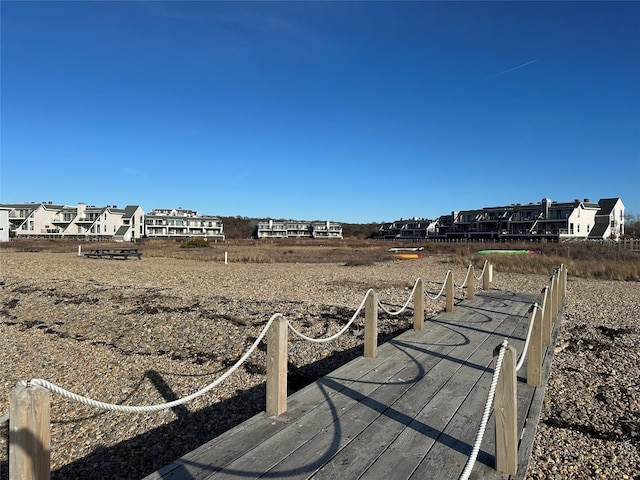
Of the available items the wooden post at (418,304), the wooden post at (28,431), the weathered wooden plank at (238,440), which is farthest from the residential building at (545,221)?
the wooden post at (28,431)

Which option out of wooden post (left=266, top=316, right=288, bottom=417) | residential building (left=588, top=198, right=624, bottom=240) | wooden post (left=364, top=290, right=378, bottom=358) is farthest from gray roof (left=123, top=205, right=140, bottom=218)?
wooden post (left=266, top=316, right=288, bottom=417)

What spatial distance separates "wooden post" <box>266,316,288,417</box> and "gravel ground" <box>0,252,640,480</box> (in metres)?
1.60

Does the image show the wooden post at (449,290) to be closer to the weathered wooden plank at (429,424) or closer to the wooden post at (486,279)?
the weathered wooden plank at (429,424)

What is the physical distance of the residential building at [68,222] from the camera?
259ft

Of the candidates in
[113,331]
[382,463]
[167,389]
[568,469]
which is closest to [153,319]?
[113,331]

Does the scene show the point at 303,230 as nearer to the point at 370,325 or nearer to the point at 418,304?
the point at 418,304

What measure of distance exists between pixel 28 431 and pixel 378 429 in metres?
2.90

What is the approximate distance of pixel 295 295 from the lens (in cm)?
1599

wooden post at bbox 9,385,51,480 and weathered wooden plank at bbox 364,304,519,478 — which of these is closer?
wooden post at bbox 9,385,51,480

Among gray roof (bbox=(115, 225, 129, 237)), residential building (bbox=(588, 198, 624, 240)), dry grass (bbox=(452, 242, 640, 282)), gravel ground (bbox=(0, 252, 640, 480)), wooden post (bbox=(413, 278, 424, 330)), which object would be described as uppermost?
residential building (bbox=(588, 198, 624, 240))

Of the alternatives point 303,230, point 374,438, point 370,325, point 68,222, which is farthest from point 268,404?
point 303,230

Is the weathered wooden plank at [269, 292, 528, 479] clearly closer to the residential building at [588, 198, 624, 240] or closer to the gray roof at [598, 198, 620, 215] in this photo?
the residential building at [588, 198, 624, 240]

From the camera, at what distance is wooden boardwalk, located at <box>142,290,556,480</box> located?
10.8 feet

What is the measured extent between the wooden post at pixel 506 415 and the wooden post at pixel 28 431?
122 inches
